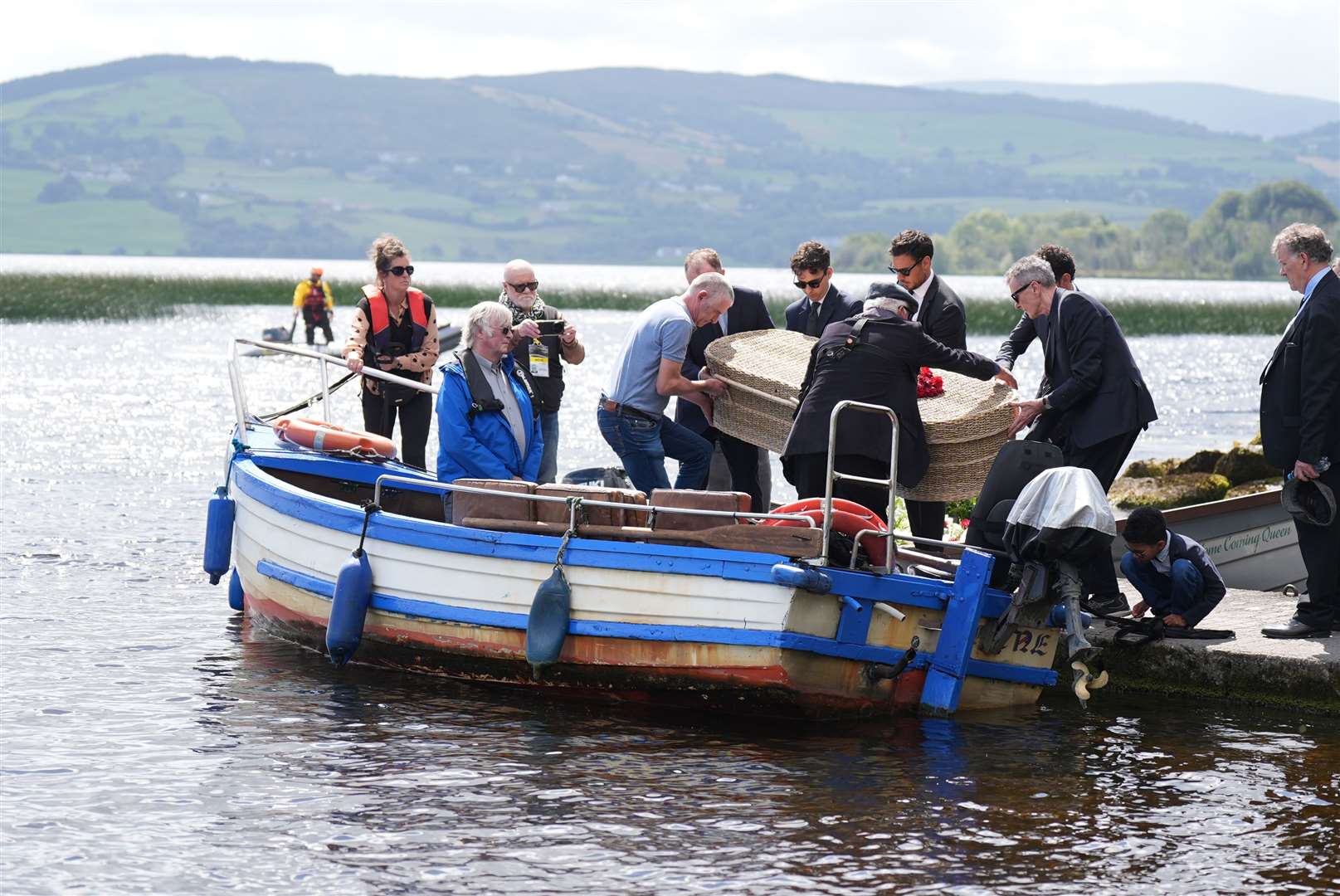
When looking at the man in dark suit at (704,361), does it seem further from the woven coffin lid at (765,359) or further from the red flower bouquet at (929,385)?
the red flower bouquet at (929,385)

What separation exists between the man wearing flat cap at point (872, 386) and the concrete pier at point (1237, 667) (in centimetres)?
170

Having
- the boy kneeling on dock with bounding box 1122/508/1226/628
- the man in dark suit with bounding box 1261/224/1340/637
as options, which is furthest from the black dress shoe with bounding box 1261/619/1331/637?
the boy kneeling on dock with bounding box 1122/508/1226/628

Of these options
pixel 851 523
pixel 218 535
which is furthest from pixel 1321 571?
pixel 218 535

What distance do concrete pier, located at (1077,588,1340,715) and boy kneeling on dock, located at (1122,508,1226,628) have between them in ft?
0.61

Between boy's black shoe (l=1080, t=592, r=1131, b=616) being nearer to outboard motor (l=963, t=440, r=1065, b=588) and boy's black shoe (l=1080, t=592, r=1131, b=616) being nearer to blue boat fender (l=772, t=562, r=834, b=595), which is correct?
outboard motor (l=963, t=440, r=1065, b=588)

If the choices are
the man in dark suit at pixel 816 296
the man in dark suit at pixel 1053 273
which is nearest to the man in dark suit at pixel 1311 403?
the man in dark suit at pixel 1053 273

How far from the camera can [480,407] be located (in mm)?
9297

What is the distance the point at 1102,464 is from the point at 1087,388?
0.50m

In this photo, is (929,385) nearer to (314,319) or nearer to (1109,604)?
(1109,604)

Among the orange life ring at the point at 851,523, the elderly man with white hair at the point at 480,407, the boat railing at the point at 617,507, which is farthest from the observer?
the elderly man with white hair at the point at 480,407

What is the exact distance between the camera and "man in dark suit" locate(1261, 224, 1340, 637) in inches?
343

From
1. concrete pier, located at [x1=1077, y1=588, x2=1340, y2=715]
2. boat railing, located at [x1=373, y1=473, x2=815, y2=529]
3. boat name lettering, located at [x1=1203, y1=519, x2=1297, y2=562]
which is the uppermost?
boat railing, located at [x1=373, y1=473, x2=815, y2=529]

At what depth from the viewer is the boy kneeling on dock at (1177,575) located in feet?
29.7

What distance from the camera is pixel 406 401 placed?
1148 centimetres
